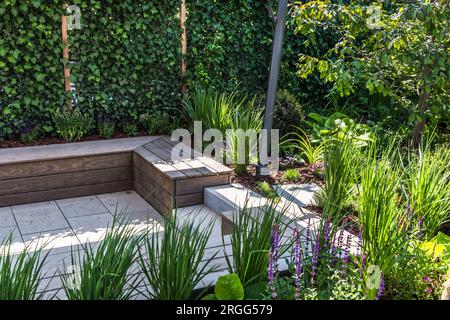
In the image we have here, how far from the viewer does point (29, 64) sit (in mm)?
4965

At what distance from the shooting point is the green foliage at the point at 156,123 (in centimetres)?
551

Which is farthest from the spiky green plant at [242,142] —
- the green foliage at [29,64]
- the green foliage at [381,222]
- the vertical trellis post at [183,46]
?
the green foliage at [29,64]

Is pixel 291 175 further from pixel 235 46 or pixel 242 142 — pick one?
pixel 235 46

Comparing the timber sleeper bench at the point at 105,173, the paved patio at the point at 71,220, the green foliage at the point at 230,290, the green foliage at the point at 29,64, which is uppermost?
the green foliage at the point at 29,64

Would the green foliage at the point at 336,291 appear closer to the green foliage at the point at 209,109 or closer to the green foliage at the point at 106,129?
the green foliage at the point at 209,109

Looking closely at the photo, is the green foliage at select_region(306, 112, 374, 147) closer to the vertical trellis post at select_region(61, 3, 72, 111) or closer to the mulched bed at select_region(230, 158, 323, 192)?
the mulched bed at select_region(230, 158, 323, 192)

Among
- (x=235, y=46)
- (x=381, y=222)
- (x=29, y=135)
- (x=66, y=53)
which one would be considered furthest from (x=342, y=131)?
(x=29, y=135)

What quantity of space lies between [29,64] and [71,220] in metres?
1.76

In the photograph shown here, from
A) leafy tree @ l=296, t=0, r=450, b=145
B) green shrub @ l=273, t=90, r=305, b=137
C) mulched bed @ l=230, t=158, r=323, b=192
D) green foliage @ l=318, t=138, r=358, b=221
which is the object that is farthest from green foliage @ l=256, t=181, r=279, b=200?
green shrub @ l=273, t=90, r=305, b=137

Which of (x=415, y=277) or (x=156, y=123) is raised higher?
(x=156, y=123)

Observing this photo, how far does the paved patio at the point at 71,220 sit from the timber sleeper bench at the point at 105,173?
0.29 feet

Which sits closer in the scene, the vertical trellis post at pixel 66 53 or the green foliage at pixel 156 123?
the vertical trellis post at pixel 66 53
